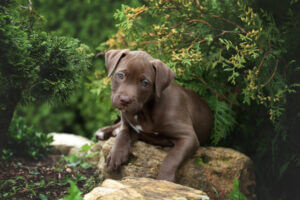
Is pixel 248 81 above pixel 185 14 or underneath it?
underneath

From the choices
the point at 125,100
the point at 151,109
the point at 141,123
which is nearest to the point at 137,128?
the point at 141,123

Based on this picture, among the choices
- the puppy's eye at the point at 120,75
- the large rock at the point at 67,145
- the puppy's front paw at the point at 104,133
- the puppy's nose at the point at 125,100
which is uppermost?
the puppy's eye at the point at 120,75

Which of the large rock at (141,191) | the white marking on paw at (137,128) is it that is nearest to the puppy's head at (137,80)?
the white marking on paw at (137,128)

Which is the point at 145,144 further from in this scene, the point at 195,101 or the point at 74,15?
the point at 74,15

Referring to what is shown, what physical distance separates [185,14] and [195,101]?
45.4 inches

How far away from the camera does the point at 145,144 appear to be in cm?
427

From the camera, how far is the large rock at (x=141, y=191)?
2.75 meters

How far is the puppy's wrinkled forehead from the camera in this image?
3.83 m

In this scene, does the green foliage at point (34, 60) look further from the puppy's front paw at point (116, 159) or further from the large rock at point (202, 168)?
the large rock at point (202, 168)

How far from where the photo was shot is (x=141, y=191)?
287 cm

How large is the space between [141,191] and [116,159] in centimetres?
114

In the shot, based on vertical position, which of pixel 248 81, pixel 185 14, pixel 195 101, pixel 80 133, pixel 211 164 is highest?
pixel 185 14

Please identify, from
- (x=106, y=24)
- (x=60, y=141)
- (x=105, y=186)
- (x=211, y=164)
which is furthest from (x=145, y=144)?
(x=106, y=24)

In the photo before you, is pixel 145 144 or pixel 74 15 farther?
pixel 74 15
